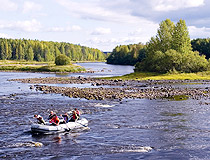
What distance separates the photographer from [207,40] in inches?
6550

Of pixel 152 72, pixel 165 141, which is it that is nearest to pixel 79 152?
pixel 165 141

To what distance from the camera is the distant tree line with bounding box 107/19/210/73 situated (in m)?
92.0

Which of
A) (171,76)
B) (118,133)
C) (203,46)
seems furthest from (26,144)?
(203,46)

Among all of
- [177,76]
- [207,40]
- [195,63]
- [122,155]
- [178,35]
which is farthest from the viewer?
[207,40]

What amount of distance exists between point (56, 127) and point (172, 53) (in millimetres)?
69941

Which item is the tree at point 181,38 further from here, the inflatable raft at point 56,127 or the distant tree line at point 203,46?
the inflatable raft at point 56,127

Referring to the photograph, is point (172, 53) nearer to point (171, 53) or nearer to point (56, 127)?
point (171, 53)

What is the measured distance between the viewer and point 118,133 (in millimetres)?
28562

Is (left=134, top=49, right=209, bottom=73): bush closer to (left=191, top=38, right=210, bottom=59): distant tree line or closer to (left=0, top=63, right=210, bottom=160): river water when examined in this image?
(left=0, top=63, right=210, bottom=160): river water

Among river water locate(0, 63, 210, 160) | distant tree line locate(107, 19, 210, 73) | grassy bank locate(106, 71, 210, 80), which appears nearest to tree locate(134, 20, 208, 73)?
distant tree line locate(107, 19, 210, 73)

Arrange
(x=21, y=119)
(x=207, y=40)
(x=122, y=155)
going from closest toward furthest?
(x=122, y=155)
(x=21, y=119)
(x=207, y=40)

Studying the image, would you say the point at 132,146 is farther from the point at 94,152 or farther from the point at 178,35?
the point at 178,35

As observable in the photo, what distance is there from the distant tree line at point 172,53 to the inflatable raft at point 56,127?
65.5 m

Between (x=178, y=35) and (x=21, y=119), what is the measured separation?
7860 centimetres
